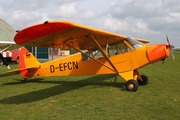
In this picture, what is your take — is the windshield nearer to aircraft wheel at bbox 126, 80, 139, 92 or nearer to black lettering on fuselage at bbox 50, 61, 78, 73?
aircraft wheel at bbox 126, 80, 139, 92

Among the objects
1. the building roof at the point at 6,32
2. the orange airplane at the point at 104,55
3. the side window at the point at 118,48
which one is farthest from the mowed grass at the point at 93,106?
the building roof at the point at 6,32

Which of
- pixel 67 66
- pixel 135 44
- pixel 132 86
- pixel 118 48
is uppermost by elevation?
pixel 135 44

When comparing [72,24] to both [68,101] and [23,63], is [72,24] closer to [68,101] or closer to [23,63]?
[68,101]

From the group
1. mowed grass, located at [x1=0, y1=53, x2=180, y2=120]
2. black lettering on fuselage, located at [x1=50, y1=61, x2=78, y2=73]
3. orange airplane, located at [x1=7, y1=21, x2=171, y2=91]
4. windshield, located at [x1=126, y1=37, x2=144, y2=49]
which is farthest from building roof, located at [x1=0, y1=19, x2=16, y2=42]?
windshield, located at [x1=126, y1=37, x2=144, y2=49]

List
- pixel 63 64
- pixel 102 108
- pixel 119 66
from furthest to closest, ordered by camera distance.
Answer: pixel 63 64
pixel 119 66
pixel 102 108

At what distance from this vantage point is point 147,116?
4414mm

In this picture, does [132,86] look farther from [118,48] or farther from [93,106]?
[93,106]

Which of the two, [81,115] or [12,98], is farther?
[12,98]

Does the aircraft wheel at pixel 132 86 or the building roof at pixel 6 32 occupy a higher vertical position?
the building roof at pixel 6 32

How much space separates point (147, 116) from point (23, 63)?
733 cm

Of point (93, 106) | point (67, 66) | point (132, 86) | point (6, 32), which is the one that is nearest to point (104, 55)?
point (132, 86)

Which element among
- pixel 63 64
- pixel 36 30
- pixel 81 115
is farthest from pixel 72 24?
pixel 63 64

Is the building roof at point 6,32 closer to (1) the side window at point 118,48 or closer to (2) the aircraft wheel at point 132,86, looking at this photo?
(1) the side window at point 118,48

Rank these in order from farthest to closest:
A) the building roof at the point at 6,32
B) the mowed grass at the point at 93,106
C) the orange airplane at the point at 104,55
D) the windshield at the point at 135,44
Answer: the building roof at the point at 6,32 → the windshield at the point at 135,44 → the orange airplane at the point at 104,55 → the mowed grass at the point at 93,106
